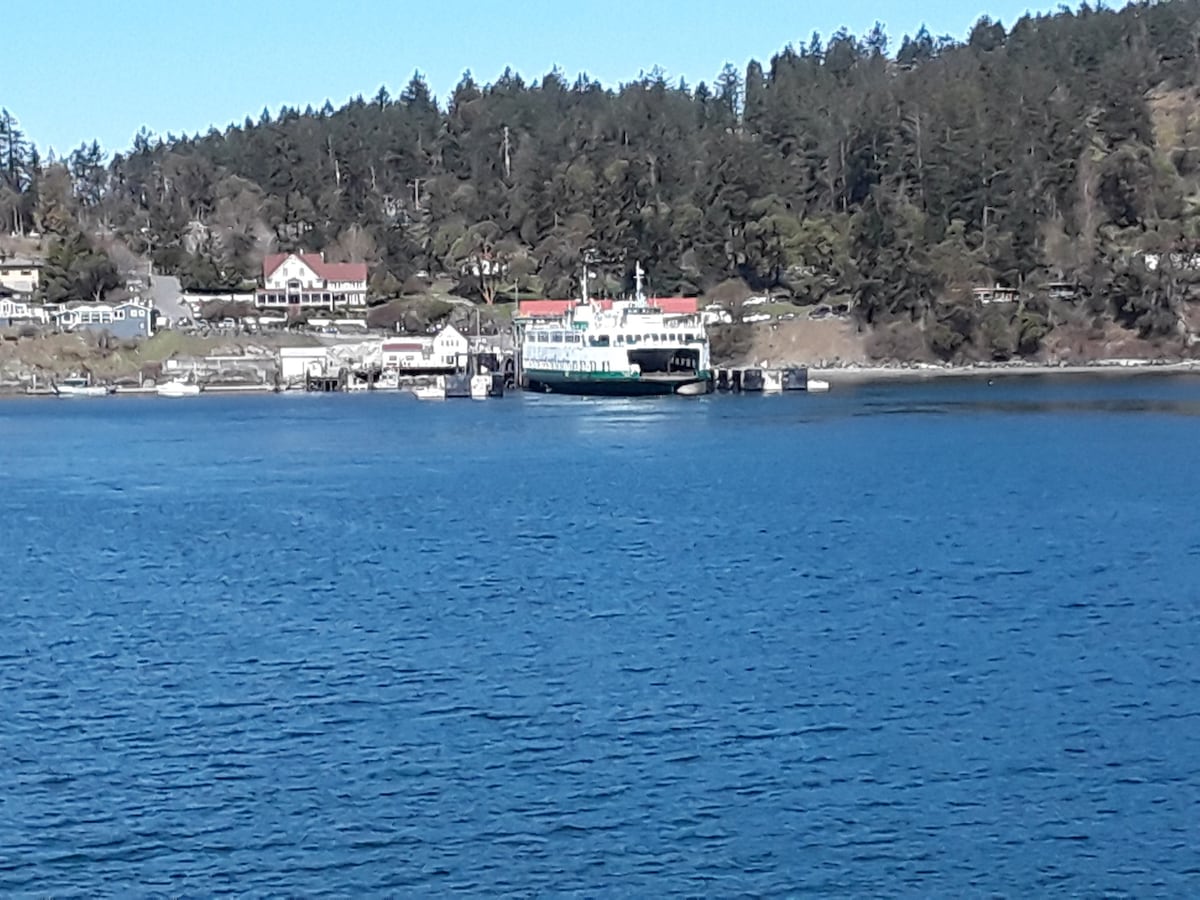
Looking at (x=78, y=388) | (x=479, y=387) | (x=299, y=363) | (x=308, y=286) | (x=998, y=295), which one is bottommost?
(x=479, y=387)

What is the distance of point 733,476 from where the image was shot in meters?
55.6

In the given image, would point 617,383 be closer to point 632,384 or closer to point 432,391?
point 632,384

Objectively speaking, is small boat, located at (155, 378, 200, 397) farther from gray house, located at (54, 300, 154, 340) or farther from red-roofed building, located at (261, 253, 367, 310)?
red-roofed building, located at (261, 253, 367, 310)

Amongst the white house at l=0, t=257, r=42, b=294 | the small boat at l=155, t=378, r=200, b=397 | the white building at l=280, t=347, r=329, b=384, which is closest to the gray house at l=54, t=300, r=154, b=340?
the small boat at l=155, t=378, r=200, b=397

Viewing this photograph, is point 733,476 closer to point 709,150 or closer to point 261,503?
point 261,503

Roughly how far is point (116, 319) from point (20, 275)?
63.2ft

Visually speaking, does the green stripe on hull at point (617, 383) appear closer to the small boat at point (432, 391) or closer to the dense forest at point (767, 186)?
the small boat at point (432, 391)

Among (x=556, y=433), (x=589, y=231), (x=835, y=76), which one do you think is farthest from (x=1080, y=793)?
(x=835, y=76)

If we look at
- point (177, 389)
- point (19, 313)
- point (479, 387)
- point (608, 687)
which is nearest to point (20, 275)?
point (19, 313)

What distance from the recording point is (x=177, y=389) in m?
106

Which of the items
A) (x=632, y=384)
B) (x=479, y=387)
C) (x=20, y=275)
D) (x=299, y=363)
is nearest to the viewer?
(x=632, y=384)

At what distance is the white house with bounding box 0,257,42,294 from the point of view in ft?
416

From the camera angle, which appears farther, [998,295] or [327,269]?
[327,269]

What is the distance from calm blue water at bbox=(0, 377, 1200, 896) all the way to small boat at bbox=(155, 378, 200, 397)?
52.6 m
